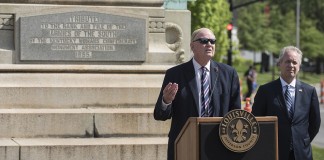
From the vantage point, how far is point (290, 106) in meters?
9.23

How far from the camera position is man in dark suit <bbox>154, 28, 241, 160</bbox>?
9055mm

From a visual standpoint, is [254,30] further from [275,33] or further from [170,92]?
[170,92]

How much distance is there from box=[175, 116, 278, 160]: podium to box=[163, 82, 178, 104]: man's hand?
0.27 metres

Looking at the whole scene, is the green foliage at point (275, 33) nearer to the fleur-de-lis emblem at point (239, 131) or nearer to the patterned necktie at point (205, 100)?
the patterned necktie at point (205, 100)

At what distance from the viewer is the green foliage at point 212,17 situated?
131ft

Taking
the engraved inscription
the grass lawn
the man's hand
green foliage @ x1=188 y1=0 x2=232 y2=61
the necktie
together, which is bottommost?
the grass lawn

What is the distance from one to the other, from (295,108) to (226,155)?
3.34ft

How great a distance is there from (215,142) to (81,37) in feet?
17.6

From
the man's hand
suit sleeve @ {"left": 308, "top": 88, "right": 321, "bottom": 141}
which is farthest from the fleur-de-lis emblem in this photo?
suit sleeve @ {"left": 308, "top": 88, "right": 321, "bottom": 141}

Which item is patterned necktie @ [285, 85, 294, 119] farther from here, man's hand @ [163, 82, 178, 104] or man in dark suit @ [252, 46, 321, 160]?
man's hand @ [163, 82, 178, 104]

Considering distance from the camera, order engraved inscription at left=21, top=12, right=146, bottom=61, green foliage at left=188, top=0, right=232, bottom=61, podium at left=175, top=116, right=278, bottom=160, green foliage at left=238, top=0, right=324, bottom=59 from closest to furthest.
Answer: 1. podium at left=175, top=116, right=278, bottom=160
2. engraved inscription at left=21, top=12, right=146, bottom=61
3. green foliage at left=188, top=0, right=232, bottom=61
4. green foliage at left=238, top=0, right=324, bottom=59

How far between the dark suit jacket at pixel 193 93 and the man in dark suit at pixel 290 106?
0.96ft

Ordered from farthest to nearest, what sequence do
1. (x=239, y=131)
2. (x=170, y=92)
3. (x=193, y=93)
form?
(x=193, y=93) < (x=170, y=92) < (x=239, y=131)

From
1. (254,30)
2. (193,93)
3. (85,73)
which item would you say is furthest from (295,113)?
(254,30)
